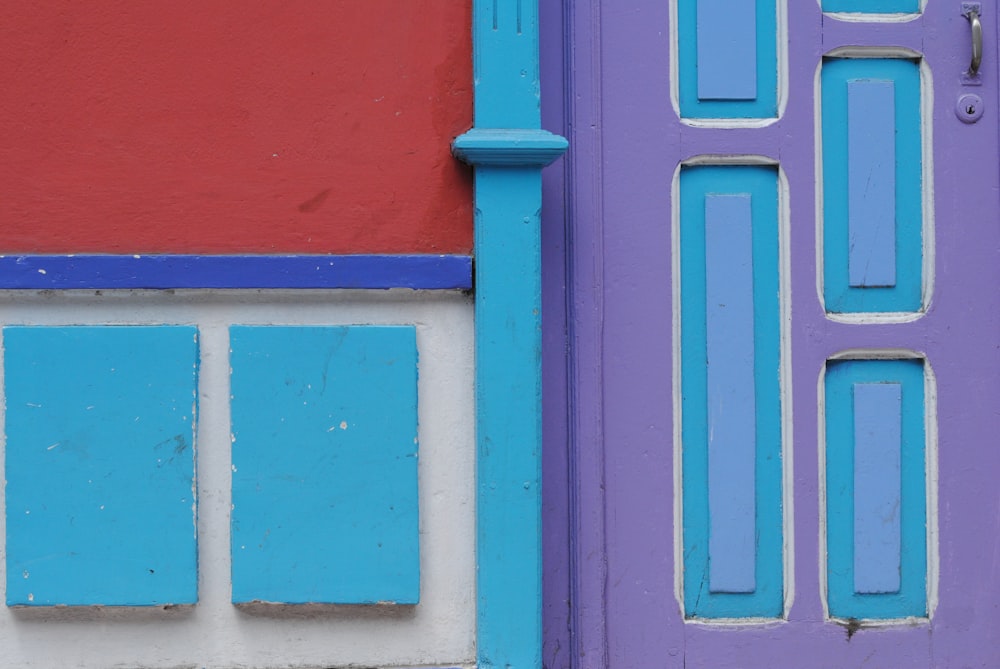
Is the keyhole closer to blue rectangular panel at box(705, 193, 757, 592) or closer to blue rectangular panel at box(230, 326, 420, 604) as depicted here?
blue rectangular panel at box(705, 193, 757, 592)

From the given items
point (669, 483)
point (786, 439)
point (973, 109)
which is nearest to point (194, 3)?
point (669, 483)

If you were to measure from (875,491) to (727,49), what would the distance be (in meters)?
1.02

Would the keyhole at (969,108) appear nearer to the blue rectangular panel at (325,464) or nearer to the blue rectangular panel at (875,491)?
the blue rectangular panel at (875,491)

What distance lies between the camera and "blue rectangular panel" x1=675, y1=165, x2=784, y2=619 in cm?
206

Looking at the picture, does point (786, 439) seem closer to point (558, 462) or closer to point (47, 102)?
point (558, 462)

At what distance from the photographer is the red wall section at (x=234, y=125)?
189cm

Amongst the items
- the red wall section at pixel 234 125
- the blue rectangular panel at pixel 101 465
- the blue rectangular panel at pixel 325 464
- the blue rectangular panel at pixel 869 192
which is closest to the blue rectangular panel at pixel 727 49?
the blue rectangular panel at pixel 869 192

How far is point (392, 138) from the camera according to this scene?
6.32 ft

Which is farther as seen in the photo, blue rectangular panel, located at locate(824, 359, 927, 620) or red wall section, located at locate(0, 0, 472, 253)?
blue rectangular panel, located at locate(824, 359, 927, 620)

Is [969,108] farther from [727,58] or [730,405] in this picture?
[730,405]

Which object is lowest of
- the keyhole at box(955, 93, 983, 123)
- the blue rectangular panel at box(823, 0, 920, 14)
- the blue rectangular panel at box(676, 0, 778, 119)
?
the keyhole at box(955, 93, 983, 123)

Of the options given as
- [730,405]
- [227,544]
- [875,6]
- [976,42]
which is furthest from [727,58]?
[227,544]

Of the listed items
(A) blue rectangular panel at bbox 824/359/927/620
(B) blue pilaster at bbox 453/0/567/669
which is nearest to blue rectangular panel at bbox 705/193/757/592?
(A) blue rectangular panel at bbox 824/359/927/620

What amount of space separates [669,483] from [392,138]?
3.10 feet
